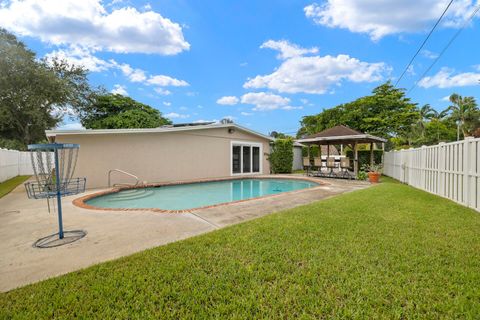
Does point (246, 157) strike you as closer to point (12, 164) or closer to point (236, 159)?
point (236, 159)

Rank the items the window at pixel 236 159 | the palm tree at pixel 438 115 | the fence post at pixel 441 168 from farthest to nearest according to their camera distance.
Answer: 1. the palm tree at pixel 438 115
2. the window at pixel 236 159
3. the fence post at pixel 441 168

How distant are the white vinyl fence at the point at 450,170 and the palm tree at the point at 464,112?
118 ft

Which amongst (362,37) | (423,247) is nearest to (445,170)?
(423,247)

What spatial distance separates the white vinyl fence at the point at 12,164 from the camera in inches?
527

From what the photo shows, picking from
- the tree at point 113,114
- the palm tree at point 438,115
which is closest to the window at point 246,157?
the tree at point 113,114

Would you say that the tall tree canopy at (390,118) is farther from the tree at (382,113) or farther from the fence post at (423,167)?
the fence post at (423,167)

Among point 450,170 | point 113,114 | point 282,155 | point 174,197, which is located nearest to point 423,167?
point 450,170

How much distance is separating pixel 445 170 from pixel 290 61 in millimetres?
18191

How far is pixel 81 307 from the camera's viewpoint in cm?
210

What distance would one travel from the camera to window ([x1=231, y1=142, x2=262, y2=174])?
1550cm

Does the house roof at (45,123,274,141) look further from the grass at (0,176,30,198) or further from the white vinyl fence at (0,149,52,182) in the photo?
the grass at (0,176,30,198)

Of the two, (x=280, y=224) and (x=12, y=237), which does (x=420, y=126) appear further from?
(x=12, y=237)

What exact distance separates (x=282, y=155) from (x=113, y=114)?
828 inches

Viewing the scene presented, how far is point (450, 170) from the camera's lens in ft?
20.1
